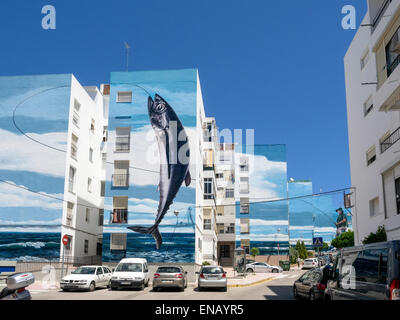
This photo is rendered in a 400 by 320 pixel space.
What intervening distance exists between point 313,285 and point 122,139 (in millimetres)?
22682

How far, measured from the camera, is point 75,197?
113ft

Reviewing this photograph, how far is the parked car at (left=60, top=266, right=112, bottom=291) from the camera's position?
21047 millimetres

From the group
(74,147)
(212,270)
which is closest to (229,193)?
(74,147)

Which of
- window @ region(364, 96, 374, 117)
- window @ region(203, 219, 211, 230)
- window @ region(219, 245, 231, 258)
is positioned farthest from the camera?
window @ region(219, 245, 231, 258)

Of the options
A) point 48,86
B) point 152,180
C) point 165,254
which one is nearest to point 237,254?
point 165,254

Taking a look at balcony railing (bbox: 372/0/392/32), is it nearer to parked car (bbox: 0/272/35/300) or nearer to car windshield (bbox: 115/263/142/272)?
car windshield (bbox: 115/263/142/272)

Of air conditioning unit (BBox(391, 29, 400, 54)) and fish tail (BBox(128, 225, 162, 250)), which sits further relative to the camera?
fish tail (BBox(128, 225, 162, 250))

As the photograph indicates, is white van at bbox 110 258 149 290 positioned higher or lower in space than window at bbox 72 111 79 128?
lower

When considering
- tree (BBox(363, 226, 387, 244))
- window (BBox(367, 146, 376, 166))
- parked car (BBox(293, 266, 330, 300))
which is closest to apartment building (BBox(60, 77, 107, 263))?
parked car (BBox(293, 266, 330, 300))

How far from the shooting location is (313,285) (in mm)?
16359

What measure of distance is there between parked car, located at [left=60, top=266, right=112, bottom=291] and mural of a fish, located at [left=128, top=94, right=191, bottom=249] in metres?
10.0
